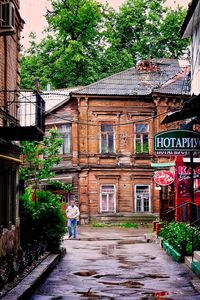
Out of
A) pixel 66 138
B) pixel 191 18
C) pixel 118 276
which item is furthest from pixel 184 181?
pixel 66 138

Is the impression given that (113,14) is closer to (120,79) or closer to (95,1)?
(95,1)

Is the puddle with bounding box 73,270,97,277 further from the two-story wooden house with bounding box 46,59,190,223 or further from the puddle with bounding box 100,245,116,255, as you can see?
the two-story wooden house with bounding box 46,59,190,223

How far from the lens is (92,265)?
16.8 metres

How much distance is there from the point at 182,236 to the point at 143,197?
21.0 m

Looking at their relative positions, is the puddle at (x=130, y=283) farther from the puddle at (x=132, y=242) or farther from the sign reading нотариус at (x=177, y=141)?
the puddle at (x=132, y=242)

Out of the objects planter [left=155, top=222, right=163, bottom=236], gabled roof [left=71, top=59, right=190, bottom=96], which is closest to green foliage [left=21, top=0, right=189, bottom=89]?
gabled roof [left=71, top=59, right=190, bottom=96]

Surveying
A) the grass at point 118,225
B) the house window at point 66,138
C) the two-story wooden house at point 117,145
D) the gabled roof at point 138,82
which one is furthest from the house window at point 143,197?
the gabled roof at point 138,82

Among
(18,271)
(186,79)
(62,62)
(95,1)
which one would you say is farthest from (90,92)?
(18,271)

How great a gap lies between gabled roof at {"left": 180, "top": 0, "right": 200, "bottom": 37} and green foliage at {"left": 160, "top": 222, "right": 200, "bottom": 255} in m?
6.55

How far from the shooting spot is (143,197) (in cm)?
3875

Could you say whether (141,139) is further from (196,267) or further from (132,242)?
(196,267)

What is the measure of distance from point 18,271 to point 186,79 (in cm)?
2874

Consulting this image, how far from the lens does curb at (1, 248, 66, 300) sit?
10359 mm

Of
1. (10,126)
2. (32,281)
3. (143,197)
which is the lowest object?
(32,281)
